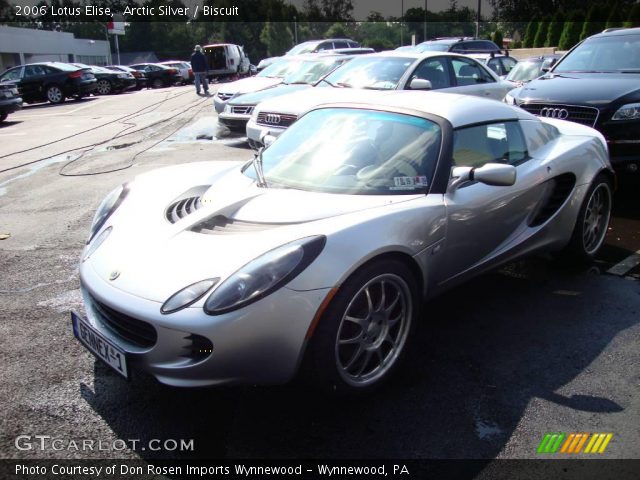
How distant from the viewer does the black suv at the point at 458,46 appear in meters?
16.0

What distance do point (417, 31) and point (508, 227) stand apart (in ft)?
212

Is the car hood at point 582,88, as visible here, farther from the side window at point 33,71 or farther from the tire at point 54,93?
the side window at point 33,71

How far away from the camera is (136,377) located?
9.73 ft

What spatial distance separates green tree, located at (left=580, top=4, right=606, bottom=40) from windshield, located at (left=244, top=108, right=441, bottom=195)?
26.9 metres

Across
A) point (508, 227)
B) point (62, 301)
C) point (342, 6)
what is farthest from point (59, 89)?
point (342, 6)

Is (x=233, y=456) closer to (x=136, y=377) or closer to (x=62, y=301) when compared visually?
(x=136, y=377)

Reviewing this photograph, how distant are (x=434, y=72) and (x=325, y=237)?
20.8ft

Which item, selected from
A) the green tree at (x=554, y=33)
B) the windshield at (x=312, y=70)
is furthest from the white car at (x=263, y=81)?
the green tree at (x=554, y=33)

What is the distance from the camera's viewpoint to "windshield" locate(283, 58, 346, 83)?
10.7 metres

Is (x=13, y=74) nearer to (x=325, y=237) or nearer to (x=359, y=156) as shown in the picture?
(x=359, y=156)

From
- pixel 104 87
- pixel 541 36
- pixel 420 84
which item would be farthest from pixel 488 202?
pixel 541 36
